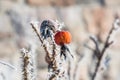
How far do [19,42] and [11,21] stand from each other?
69 mm

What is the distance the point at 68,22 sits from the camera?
4.03 ft

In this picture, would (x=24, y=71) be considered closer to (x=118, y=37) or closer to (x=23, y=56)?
(x=23, y=56)

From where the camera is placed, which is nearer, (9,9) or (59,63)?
(59,63)

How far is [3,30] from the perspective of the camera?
1168 mm

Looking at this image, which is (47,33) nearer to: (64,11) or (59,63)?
(59,63)

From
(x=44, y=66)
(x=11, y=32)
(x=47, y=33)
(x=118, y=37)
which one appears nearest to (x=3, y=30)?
(x=11, y=32)

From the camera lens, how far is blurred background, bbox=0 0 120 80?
1145mm

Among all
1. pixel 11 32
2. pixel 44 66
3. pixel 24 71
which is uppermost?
pixel 11 32

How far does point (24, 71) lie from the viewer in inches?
11.0

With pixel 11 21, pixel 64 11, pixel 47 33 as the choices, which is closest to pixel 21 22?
pixel 11 21

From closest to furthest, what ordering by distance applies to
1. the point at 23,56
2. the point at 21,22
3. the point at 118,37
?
the point at 23,56 → the point at 21,22 → the point at 118,37

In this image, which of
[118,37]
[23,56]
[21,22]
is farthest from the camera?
[118,37]

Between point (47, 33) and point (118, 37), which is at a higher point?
point (118, 37)

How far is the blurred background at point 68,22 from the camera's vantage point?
114 cm
